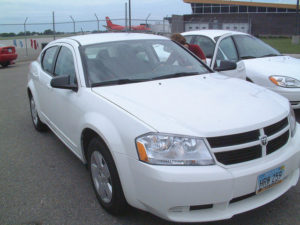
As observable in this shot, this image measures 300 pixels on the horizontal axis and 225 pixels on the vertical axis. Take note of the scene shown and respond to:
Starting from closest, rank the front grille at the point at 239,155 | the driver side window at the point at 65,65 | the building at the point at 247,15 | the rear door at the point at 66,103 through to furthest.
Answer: the front grille at the point at 239,155 < the rear door at the point at 66,103 < the driver side window at the point at 65,65 < the building at the point at 247,15

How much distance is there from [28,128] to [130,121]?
12.6 feet

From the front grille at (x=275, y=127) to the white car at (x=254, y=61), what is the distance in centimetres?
245

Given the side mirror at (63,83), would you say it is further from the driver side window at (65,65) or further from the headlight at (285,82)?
the headlight at (285,82)

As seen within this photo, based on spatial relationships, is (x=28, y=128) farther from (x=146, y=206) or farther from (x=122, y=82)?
(x=146, y=206)

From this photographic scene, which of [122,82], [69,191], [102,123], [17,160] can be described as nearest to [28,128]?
[17,160]

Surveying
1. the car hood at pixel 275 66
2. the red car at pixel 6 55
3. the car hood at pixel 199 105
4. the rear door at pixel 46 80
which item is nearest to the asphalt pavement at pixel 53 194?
the rear door at pixel 46 80

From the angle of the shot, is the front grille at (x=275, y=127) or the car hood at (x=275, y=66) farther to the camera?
the car hood at (x=275, y=66)

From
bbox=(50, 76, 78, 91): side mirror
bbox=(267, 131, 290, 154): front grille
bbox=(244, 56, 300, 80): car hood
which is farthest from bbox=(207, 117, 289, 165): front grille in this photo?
bbox=(244, 56, 300, 80): car hood

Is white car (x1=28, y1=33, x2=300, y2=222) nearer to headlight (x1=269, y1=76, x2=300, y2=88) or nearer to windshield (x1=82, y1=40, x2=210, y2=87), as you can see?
windshield (x1=82, y1=40, x2=210, y2=87)

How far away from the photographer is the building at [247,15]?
4556cm

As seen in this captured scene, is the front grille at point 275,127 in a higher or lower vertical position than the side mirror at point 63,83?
lower

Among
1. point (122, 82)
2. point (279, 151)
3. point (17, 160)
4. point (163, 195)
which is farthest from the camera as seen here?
point (17, 160)

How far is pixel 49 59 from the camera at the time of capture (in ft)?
15.7

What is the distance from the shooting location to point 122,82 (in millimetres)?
3381
